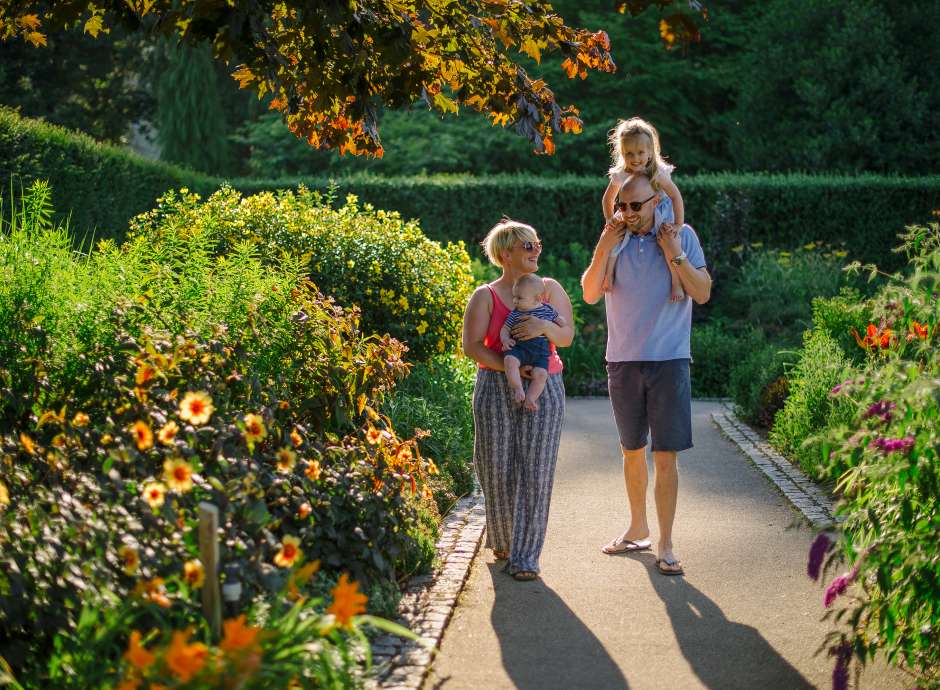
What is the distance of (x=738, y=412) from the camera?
9555 millimetres

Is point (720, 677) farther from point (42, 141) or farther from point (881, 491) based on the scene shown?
point (42, 141)

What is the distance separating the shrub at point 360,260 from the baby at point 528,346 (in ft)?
10.2

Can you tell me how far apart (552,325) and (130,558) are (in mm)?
2611

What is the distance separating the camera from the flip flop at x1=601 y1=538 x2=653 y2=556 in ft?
18.1

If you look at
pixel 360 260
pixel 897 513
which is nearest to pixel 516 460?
pixel 897 513

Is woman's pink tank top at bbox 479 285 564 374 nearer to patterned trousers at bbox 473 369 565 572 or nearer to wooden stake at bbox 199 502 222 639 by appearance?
patterned trousers at bbox 473 369 565 572

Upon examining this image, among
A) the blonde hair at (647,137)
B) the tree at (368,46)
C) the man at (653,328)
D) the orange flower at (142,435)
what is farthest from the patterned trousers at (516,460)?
the orange flower at (142,435)

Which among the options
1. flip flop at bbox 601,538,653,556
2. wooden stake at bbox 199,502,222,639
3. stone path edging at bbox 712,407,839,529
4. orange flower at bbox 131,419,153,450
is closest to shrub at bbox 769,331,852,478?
stone path edging at bbox 712,407,839,529

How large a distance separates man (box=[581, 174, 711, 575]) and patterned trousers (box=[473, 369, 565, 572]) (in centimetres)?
37

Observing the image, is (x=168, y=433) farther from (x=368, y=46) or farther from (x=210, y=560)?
(x=368, y=46)

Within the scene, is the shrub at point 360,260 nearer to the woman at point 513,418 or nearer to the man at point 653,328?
the woman at point 513,418

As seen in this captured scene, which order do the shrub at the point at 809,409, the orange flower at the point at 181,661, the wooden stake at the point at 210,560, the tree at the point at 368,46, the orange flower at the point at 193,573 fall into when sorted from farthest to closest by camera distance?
the shrub at the point at 809,409
the tree at the point at 368,46
the orange flower at the point at 193,573
the wooden stake at the point at 210,560
the orange flower at the point at 181,661

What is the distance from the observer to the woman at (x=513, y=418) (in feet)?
16.6

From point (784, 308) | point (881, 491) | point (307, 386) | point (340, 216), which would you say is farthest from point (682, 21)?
point (784, 308)
